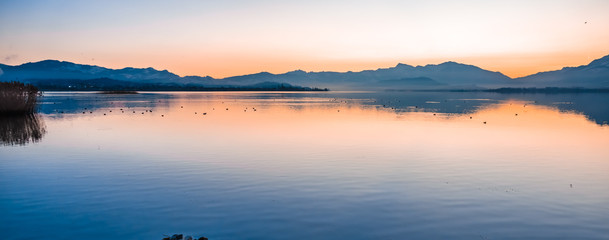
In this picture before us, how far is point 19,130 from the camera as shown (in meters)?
34.7

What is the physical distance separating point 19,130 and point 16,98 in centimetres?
→ 1441

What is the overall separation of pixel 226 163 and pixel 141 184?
505 cm

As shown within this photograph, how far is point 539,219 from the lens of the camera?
11961 millimetres

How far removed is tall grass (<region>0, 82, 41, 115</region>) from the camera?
1751 inches

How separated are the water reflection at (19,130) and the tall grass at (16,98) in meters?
1.10

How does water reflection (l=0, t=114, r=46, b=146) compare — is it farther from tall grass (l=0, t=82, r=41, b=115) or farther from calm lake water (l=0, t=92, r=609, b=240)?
tall grass (l=0, t=82, r=41, b=115)

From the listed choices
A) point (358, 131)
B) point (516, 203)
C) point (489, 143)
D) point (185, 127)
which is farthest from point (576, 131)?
point (185, 127)

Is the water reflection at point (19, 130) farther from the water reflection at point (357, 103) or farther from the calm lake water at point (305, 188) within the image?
the water reflection at point (357, 103)

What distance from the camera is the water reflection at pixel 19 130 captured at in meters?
29.0

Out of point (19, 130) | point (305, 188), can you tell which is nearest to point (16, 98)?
point (19, 130)

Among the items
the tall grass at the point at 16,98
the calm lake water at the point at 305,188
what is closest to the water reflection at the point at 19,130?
the calm lake water at the point at 305,188

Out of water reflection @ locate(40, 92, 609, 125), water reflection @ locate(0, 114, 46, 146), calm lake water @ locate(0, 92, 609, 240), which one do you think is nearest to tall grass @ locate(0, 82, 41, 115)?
water reflection @ locate(0, 114, 46, 146)

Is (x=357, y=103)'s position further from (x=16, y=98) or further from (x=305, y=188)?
(x=305, y=188)

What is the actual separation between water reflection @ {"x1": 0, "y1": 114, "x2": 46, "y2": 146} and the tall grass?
3.60ft
